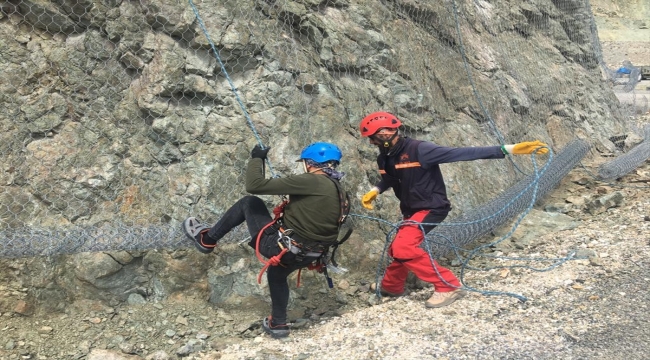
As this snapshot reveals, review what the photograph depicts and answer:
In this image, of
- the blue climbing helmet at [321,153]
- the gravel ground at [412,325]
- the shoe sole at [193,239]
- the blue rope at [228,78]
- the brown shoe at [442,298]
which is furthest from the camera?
the blue rope at [228,78]

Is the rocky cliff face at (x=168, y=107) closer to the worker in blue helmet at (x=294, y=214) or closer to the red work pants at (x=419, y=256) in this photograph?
the worker in blue helmet at (x=294, y=214)

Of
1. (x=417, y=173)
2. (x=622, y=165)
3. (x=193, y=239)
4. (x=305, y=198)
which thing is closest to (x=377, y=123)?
(x=417, y=173)

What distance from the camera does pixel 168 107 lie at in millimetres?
5480

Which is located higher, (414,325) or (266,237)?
(266,237)

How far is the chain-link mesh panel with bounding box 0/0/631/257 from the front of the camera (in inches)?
197

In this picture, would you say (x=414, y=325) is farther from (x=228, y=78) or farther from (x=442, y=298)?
(x=228, y=78)

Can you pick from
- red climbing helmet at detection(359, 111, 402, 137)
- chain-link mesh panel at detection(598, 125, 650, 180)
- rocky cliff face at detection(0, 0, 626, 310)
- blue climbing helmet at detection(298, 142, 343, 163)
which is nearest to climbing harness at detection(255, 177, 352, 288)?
blue climbing helmet at detection(298, 142, 343, 163)

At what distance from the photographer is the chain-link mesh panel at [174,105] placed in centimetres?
501

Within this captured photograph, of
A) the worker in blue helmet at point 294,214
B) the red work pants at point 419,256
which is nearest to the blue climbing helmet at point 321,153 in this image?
the worker in blue helmet at point 294,214

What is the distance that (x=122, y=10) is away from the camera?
17.8 feet

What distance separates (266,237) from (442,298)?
1610 mm

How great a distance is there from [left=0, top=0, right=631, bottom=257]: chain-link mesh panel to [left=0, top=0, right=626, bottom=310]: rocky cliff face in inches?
0.5

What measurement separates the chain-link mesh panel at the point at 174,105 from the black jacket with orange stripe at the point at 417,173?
3.47 feet

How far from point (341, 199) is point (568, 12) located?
9259 millimetres
